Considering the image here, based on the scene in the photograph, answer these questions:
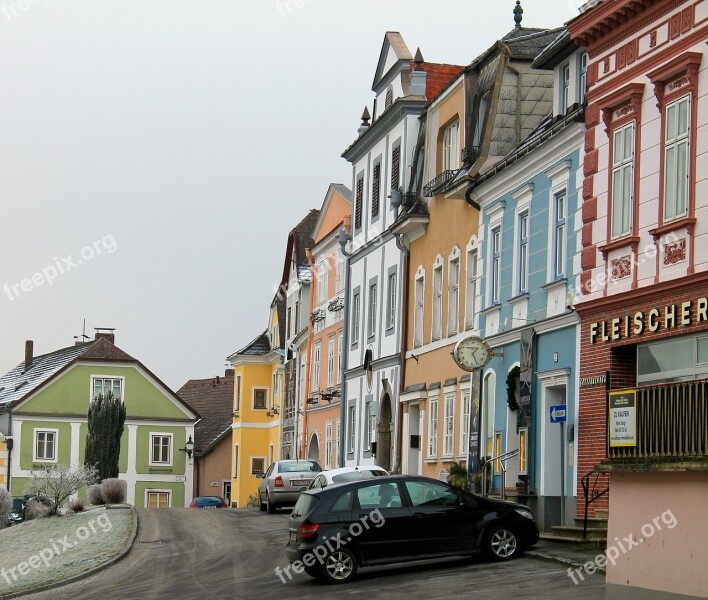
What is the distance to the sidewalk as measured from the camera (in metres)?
22.3

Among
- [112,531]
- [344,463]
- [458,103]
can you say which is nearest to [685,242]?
[458,103]

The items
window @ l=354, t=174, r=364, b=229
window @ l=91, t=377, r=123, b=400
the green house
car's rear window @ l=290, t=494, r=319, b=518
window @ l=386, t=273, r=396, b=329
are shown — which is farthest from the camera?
window @ l=91, t=377, r=123, b=400

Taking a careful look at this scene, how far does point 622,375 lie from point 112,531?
1579cm

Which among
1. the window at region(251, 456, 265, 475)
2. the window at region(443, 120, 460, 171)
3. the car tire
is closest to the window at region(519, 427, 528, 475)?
the car tire

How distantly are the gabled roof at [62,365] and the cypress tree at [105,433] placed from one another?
5.48 m

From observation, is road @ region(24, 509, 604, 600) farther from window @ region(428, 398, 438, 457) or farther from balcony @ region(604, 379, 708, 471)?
window @ region(428, 398, 438, 457)

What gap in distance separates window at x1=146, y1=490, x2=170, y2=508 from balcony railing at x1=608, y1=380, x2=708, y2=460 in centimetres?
6214

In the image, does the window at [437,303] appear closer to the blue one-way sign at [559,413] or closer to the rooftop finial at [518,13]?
the rooftop finial at [518,13]

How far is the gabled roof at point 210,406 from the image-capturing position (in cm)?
8470

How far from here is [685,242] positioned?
21.8 m

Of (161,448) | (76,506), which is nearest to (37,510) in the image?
(76,506)

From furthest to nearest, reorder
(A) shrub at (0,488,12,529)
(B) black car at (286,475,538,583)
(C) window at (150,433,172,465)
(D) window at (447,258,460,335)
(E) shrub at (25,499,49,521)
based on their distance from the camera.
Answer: (C) window at (150,433,172,465) < (A) shrub at (0,488,12,529) < (E) shrub at (25,499,49,521) < (D) window at (447,258,460,335) < (B) black car at (286,475,538,583)

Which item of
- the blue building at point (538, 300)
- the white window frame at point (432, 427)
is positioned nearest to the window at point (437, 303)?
the white window frame at point (432, 427)

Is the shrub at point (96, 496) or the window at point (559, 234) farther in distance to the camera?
the shrub at point (96, 496)
